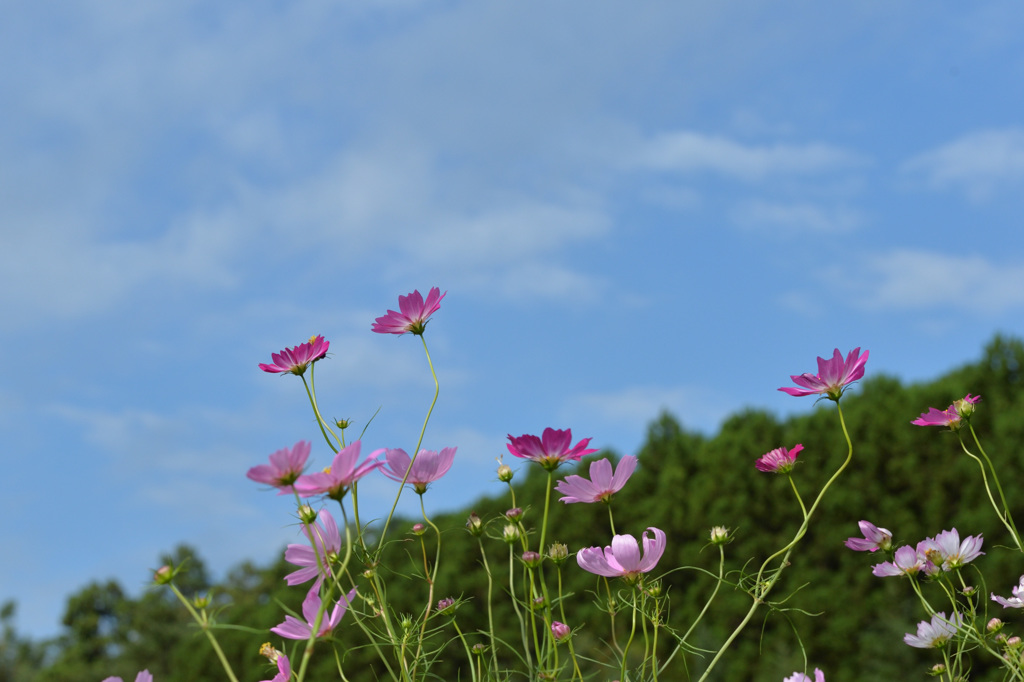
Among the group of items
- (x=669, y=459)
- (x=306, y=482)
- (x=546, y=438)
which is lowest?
(x=306, y=482)

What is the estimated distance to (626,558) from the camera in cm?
120

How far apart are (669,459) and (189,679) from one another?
5.19 meters

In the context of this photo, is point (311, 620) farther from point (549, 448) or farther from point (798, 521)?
point (798, 521)

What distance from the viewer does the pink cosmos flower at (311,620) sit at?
45.2 inches

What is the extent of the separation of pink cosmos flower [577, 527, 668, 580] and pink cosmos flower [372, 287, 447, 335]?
1.58ft

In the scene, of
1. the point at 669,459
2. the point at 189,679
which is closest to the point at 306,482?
the point at 669,459

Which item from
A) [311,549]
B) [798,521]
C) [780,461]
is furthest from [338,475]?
[798,521]

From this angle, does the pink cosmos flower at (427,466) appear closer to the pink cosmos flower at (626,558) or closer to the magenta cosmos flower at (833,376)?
the pink cosmos flower at (626,558)

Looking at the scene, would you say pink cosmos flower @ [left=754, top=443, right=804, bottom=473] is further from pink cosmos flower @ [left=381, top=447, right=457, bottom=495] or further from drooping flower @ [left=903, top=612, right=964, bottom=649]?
pink cosmos flower @ [left=381, top=447, right=457, bottom=495]

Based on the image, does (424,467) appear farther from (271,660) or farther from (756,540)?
(756,540)

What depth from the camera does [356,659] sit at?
23.6ft

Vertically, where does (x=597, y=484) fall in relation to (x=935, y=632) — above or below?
above

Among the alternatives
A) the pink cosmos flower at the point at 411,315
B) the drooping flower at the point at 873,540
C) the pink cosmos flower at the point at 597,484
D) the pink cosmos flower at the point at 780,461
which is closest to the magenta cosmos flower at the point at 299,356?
the pink cosmos flower at the point at 411,315

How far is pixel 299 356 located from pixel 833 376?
88cm
